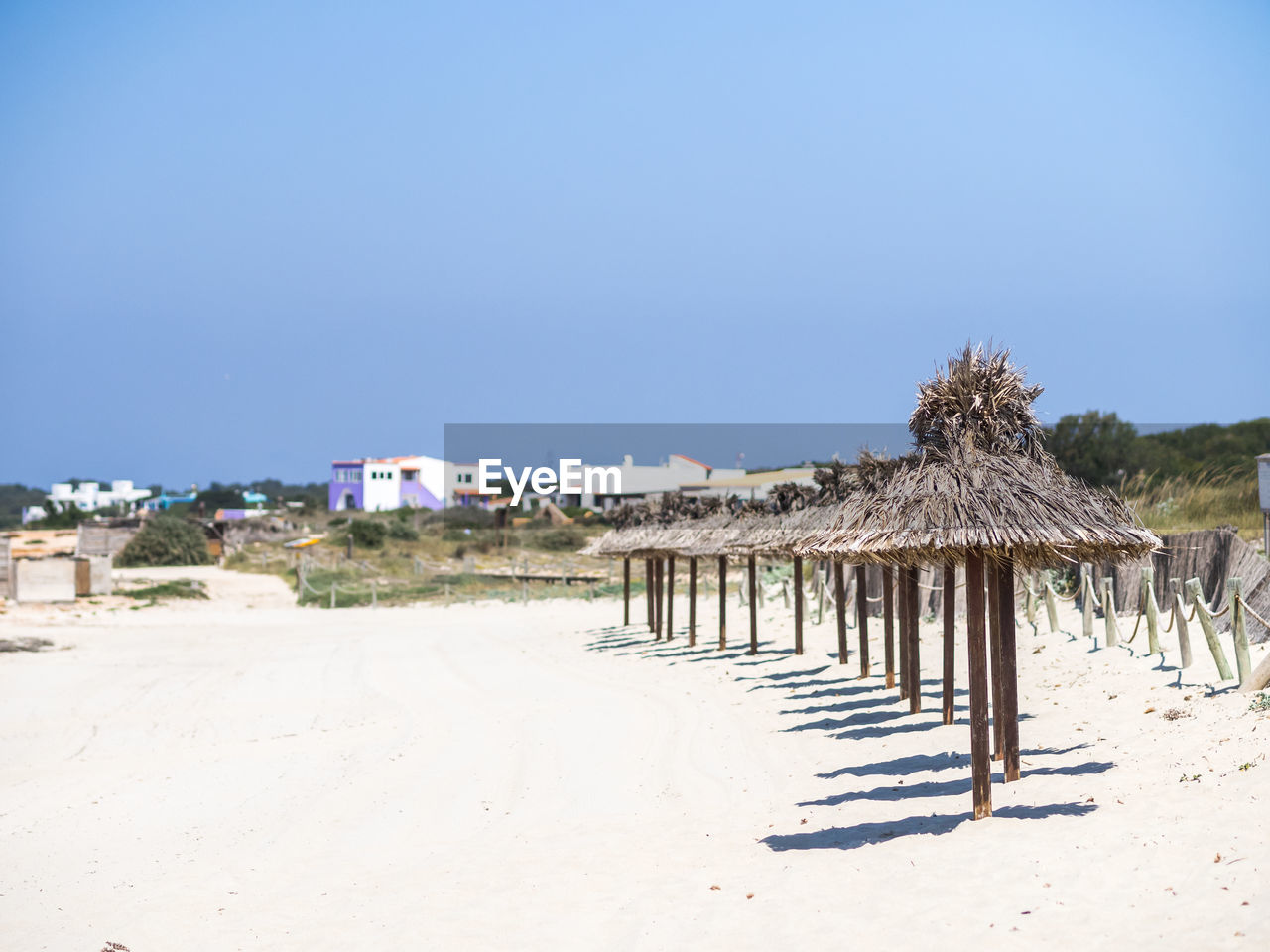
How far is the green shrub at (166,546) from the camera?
156ft

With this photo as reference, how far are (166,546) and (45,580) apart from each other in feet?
50.3

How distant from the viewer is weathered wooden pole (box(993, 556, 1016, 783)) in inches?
300

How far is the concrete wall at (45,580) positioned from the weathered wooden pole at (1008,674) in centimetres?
3110

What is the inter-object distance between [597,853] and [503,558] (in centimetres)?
4369

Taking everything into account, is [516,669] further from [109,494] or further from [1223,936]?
[109,494]

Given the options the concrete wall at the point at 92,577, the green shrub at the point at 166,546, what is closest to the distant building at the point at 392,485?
the green shrub at the point at 166,546

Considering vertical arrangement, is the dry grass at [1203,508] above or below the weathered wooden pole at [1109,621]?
above

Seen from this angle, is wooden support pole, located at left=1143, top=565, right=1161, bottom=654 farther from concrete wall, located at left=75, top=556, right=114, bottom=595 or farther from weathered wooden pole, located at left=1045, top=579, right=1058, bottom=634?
concrete wall, located at left=75, top=556, right=114, bottom=595

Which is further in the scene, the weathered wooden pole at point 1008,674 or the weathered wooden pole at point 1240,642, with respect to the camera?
the weathered wooden pole at point 1240,642

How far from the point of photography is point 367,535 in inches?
2222

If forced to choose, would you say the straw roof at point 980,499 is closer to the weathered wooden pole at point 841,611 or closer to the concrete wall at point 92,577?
the weathered wooden pole at point 841,611

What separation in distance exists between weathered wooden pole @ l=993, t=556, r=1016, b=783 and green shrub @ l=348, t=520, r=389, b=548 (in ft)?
162

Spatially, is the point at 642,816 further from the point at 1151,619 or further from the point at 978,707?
the point at 1151,619

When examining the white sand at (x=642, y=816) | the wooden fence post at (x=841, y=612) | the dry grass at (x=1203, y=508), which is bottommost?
the white sand at (x=642, y=816)
